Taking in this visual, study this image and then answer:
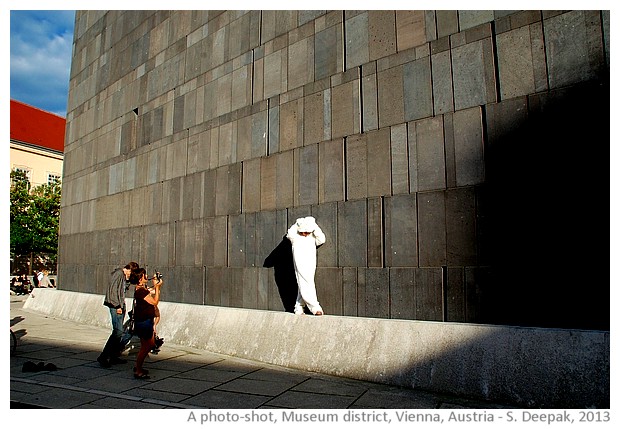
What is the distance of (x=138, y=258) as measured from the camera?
14125 millimetres

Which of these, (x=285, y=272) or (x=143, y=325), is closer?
(x=143, y=325)

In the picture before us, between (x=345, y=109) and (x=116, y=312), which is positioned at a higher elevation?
(x=345, y=109)

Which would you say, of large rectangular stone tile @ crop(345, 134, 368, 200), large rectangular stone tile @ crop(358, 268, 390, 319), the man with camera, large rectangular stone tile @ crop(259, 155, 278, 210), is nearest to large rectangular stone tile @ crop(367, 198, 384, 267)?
large rectangular stone tile @ crop(358, 268, 390, 319)

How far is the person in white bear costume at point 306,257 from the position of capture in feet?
29.2

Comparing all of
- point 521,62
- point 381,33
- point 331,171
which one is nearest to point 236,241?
point 331,171

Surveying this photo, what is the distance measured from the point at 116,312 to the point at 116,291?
44cm

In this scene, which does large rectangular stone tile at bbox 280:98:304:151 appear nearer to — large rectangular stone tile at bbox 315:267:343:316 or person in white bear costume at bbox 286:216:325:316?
person in white bear costume at bbox 286:216:325:316

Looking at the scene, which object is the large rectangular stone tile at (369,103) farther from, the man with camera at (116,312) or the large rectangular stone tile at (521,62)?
the man with camera at (116,312)

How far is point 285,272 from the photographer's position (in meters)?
9.92

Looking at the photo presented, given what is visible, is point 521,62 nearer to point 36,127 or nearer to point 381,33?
point 381,33

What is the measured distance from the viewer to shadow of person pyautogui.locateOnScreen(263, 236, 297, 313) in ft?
32.1

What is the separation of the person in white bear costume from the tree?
34186mm
